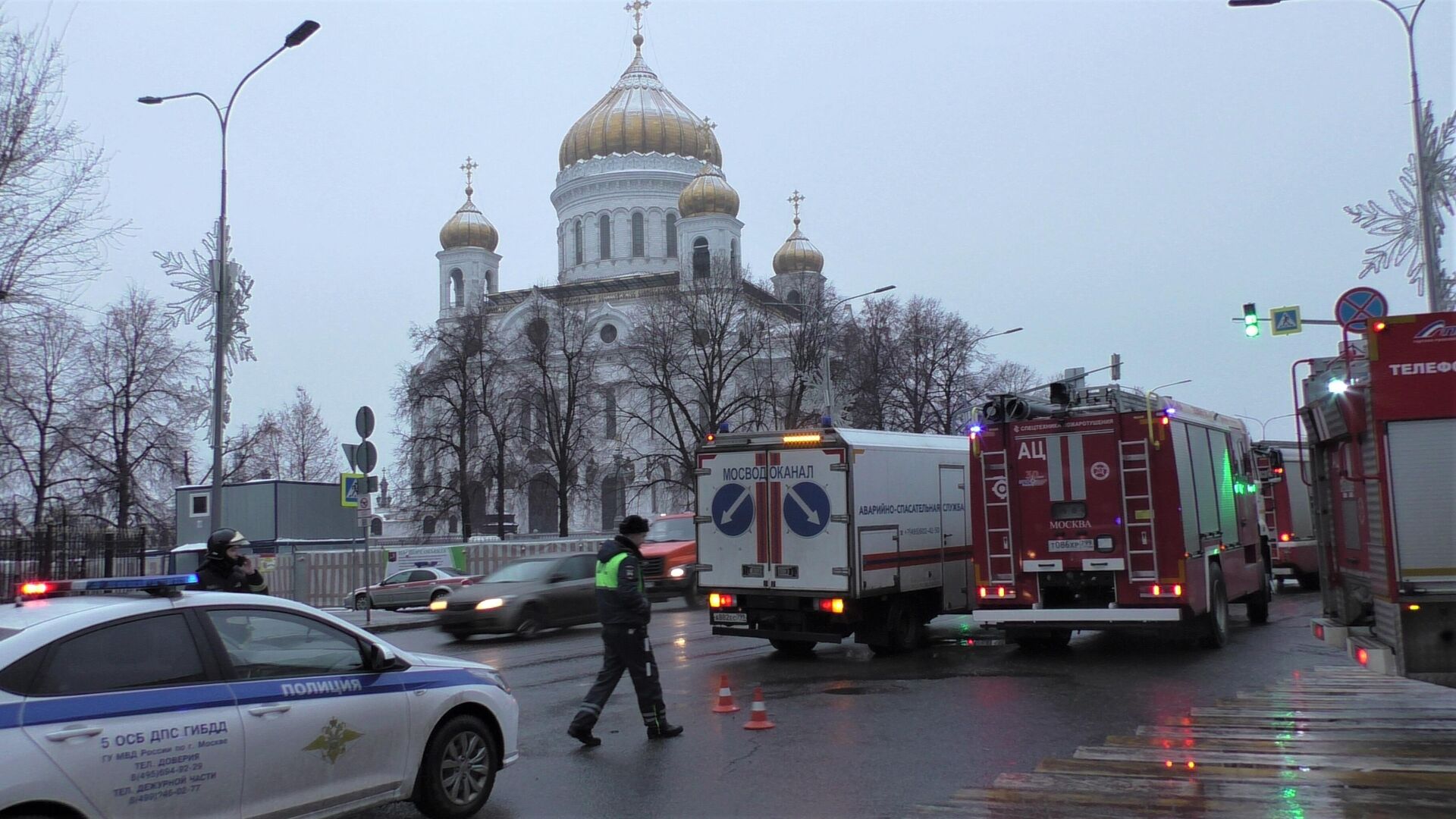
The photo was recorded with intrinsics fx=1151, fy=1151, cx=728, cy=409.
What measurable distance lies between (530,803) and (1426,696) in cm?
774

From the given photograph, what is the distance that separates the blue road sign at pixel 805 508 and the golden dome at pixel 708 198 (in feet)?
181

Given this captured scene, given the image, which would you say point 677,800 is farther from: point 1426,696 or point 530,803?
point 1426,696

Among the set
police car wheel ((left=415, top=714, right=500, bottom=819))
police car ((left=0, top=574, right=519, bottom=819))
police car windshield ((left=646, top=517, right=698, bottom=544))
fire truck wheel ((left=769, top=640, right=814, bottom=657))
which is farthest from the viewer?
police car windshield ((left=646, top=517, right=698, bottom=544))

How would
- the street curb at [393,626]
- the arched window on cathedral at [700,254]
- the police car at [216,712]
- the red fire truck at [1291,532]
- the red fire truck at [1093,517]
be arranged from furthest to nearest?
the arched window on cathedral at [700,254] < the red fire truck at [1291,532] < the street curb at [393,626] < the red fire truck at [1093,517] < the police car at [216,712]

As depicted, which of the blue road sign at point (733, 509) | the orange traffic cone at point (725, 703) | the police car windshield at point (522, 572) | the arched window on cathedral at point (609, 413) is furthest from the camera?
the arched window on cathedral at point (609, 413)

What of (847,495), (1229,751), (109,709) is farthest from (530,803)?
(847,495)

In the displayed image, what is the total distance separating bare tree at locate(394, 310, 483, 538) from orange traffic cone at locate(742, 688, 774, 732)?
38.9 metres

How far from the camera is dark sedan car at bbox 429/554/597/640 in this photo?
18812 mm

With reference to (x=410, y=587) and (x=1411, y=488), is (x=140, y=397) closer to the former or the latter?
(x=410, y=587)

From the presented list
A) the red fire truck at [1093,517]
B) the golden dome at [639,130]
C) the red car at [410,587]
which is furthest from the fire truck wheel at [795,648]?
the golden dome at [639,130]

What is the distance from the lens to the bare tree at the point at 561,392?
1925 inches

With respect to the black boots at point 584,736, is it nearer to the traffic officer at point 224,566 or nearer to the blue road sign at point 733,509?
the traffic officer at point 224,566

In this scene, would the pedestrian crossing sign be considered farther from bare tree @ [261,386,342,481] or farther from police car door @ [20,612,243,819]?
bare tree @ [261,386,342,481]

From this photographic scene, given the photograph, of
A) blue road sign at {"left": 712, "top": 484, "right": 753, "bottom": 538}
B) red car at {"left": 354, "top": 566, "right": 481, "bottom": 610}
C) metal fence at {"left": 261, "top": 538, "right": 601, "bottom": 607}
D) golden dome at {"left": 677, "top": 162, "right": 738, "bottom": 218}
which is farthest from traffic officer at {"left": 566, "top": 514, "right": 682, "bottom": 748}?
golden dome at {"left": 677, "top": 162, "right": 738, "bottom": 218}
